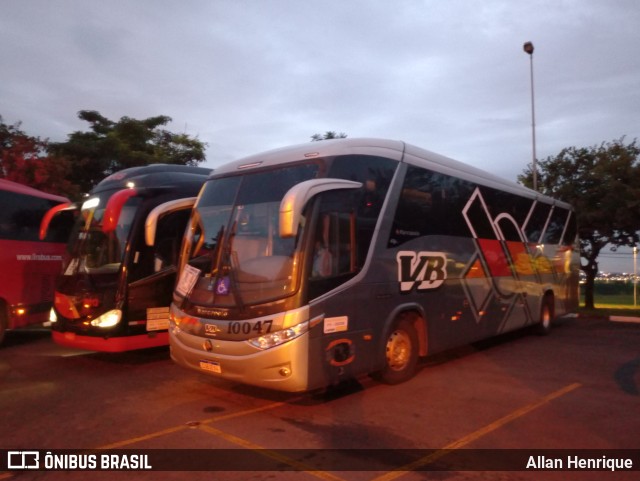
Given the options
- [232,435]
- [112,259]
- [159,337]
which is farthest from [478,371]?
[112,259]

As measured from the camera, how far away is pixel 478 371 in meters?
→ 8.89

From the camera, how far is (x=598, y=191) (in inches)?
784

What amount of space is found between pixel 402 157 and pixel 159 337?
5.10m

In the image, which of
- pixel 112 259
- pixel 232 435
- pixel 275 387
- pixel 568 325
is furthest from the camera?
pixel 568 325

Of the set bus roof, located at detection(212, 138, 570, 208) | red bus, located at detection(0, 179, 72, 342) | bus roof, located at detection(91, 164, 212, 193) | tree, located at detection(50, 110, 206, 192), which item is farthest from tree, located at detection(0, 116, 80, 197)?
bus roof, located at detection(212, 138, 570, 208)

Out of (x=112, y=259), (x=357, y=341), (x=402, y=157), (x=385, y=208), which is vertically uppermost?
(x=402, y=157)

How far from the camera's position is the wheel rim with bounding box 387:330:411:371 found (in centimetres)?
762

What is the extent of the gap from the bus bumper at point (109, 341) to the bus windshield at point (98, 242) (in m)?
1.07

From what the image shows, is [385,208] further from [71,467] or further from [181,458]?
[71,467]

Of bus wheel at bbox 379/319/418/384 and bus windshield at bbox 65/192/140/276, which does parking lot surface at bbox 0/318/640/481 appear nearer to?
bus wheel at bbox 379/319/418/384

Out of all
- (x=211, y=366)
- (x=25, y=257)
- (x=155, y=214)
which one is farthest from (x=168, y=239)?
(x=25, y=257)

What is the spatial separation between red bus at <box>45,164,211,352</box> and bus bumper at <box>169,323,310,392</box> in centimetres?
257

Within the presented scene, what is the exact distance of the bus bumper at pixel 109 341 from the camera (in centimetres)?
841

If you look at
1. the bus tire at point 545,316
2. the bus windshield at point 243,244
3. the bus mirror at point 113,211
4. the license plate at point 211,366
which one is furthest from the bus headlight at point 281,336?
the bus tire at point 545,316
